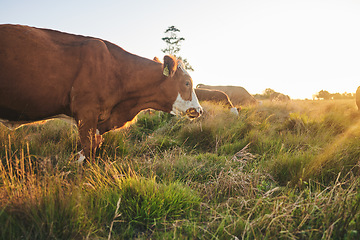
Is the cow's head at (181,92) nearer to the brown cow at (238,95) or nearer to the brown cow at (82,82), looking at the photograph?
the brown cow at (82,82)

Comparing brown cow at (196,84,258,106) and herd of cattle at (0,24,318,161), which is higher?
brown cow at (196,84,258,106)

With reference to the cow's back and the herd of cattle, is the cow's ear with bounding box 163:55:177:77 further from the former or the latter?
the cow's back

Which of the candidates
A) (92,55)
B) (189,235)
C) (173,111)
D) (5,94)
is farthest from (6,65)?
(189,235)

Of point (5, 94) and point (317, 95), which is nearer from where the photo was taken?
point (5, 94)

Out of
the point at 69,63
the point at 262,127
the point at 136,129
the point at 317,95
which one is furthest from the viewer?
the point at 317,95

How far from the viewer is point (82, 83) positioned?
12.0 ft

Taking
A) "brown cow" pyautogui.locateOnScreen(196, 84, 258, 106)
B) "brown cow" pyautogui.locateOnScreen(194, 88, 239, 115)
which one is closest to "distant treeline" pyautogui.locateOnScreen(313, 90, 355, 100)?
"brown cow" pyautogui.locateOnScreen(196, 84, 258, 106)

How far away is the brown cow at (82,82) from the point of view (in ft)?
10.8

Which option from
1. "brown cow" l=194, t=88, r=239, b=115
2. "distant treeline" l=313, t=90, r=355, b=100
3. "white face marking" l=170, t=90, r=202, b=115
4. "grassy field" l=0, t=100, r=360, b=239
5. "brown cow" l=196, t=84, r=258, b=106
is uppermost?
"distant treeline" l=313, t=90, r=355, b=100

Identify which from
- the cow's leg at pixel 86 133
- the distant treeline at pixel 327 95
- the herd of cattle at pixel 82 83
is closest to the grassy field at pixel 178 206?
the cow's leg at pixel 86 133

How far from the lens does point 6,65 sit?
3168 millimetres

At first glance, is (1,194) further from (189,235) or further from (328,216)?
(328,216)

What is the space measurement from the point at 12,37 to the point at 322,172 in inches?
176

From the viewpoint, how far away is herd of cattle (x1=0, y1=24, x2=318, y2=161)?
3.29 metres
